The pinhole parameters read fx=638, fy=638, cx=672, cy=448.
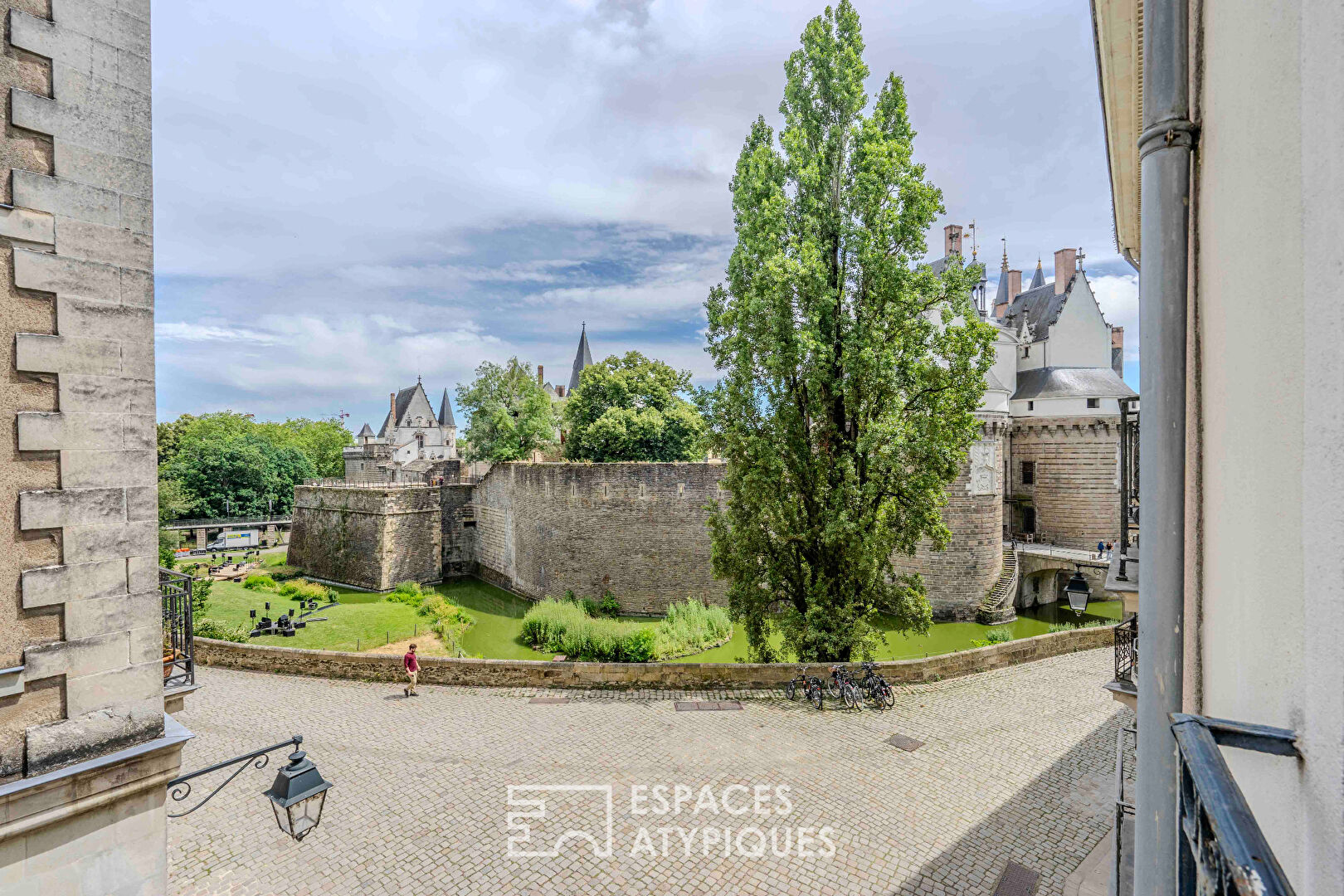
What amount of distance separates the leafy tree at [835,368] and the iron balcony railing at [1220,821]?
9.08 meters

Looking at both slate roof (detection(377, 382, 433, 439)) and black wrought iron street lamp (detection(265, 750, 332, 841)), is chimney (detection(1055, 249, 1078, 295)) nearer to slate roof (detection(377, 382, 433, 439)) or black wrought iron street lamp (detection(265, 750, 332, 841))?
black wrought iron street lamp (detection(265, 750, 332, 841))

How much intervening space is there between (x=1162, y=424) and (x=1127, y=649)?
5.75 m

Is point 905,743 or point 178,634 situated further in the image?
point 905,743

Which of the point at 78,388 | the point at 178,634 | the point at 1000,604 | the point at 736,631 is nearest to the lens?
the point at 78,388

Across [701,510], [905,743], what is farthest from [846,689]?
[701,510]

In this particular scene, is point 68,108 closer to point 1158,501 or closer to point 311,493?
point 1158,501

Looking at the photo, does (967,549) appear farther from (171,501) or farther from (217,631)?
(171,501)

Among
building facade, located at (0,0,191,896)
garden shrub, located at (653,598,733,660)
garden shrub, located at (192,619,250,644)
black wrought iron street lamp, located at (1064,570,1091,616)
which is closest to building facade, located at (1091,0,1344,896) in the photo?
building facade, located at (0,0,191,896)

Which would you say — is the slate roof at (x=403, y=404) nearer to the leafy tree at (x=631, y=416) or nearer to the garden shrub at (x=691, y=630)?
the leafy tree at (x=631, y=416)

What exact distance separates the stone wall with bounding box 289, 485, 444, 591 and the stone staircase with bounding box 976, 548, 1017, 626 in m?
22.5

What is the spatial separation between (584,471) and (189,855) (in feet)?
57.7

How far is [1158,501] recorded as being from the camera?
2332 mm

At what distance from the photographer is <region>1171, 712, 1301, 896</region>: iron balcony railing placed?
105 cm

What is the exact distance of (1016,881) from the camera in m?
6.07
